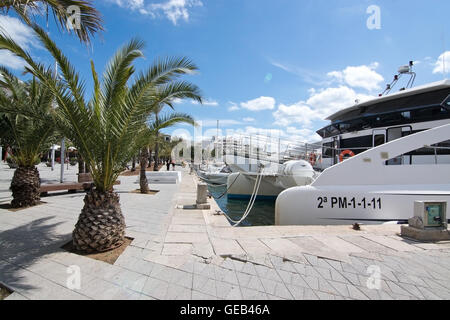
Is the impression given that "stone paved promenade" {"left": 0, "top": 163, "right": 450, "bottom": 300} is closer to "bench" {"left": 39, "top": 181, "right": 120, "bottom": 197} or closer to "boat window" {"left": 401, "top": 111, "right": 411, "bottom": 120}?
"bench" {"left": 39, "top": 181, "right": 120, "bottom": 197}

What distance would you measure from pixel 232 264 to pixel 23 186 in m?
6.85

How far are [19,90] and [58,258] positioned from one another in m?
5.87

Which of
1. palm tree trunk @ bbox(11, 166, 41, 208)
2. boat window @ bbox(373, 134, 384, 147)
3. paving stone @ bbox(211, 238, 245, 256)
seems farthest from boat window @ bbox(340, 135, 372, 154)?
palm tree trunk @ bbox(11, 166, 41, 208)

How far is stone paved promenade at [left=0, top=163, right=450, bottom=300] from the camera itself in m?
2.52

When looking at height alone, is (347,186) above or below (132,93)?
below

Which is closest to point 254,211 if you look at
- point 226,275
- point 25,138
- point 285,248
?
point 285,248

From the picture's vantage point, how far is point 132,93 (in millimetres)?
3836

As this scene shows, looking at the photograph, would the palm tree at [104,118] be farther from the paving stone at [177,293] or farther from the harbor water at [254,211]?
the harbor water at [254,211]

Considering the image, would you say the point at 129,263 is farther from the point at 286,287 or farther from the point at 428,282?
the point at 428,282

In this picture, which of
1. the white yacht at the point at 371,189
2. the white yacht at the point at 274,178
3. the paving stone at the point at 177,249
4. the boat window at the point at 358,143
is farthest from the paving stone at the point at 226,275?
the boat window at the point at 358,143

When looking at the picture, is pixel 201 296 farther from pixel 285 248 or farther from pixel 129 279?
pixel 285 248
